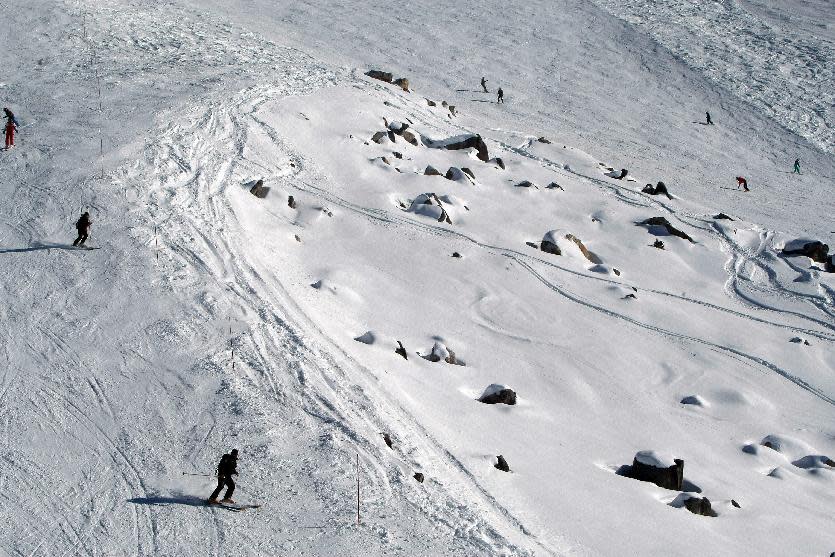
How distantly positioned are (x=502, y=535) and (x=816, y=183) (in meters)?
31.1

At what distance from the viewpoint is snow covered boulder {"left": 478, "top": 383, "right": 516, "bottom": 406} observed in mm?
17547

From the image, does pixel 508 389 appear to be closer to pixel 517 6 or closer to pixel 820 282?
pixel 820 282

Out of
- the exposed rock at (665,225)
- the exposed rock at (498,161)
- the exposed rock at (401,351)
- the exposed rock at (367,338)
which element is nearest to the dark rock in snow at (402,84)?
the exposed rock at (498,161)

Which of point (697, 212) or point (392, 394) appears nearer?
point (392, 394)

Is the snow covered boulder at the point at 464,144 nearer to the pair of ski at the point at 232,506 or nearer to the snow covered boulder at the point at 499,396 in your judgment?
the snow covered boulder at the point at 499,396

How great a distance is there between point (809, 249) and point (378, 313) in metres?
15.4

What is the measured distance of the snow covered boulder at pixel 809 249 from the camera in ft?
93.2

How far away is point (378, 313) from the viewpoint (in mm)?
20531

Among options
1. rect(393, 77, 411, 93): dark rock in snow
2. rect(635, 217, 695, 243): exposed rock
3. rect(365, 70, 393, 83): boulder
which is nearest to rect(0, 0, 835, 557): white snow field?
rect(635, 217, 695, 243): exposed rock

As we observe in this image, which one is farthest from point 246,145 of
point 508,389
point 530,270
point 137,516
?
point 137,516

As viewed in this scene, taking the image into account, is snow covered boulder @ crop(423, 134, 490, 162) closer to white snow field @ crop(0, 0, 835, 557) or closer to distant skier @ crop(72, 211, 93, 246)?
white snow field @ crop(0, 0, 835, 557)

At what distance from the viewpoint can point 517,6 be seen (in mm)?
58625

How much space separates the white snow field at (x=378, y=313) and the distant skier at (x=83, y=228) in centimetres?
37

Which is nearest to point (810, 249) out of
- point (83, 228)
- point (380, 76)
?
point (380, 76)
